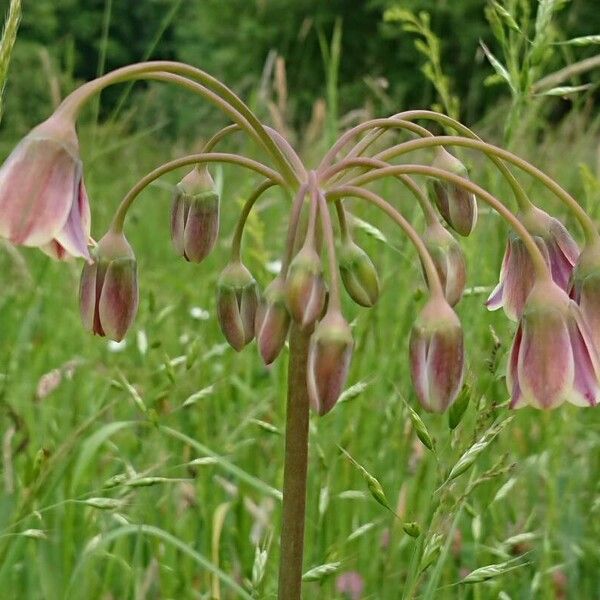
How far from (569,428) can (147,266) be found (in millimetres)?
2576

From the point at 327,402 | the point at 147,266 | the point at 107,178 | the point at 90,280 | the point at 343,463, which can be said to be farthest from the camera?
the point at 107,178

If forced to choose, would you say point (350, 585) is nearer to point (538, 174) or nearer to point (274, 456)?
point (274, 456)

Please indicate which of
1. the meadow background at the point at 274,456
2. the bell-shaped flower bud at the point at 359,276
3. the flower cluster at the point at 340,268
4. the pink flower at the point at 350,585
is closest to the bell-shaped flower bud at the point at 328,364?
the flower cluster at the point at 340,268

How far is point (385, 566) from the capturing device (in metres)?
1.64

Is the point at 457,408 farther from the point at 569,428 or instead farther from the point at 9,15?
the point at 569,428

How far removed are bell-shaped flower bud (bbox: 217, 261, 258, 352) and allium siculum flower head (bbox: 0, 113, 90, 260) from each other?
23cm

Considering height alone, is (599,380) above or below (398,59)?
below

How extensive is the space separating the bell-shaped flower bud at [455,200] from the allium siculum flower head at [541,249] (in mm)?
62

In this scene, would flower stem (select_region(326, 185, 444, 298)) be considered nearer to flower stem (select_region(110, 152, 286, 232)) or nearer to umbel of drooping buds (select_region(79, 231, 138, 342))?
flower stem (select_region(110, 152, 286, 232))

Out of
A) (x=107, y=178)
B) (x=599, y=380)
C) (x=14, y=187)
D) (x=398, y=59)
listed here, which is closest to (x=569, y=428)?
(x=599, y=380)

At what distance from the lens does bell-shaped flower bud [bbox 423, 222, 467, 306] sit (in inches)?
42.6

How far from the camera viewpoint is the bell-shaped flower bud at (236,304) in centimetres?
114

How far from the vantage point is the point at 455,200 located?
115 cm

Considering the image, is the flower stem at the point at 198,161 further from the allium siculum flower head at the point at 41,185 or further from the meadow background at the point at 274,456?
the meadow background at the point at 274,456
